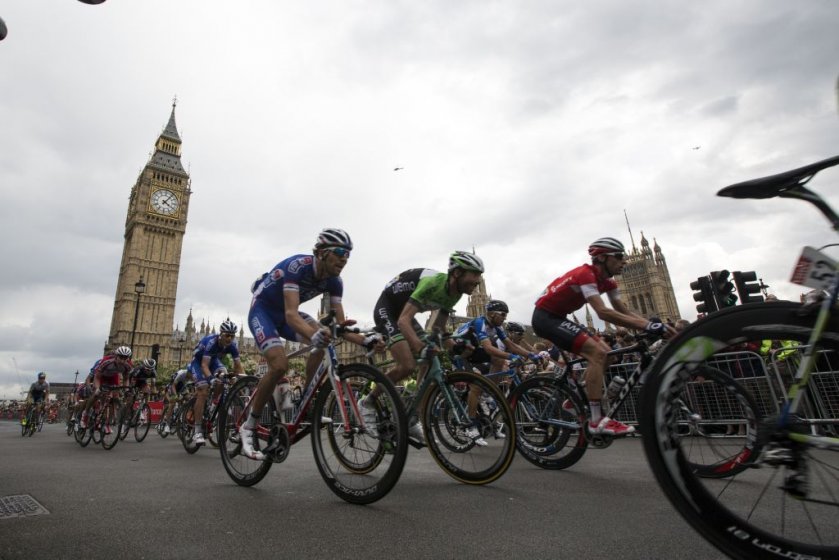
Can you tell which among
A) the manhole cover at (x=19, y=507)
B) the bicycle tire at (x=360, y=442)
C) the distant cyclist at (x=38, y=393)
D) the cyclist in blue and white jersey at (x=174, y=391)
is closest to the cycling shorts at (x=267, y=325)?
the bicycle tire at (x=360, y=442)

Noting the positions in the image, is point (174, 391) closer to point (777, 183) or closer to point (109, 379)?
point (109, 379)

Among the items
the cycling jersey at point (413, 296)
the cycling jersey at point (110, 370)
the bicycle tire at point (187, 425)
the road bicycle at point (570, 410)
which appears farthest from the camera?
the cycling jersey at point (110, 370)

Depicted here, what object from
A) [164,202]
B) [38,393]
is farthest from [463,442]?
[164,202]

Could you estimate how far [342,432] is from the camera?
358 centimetres

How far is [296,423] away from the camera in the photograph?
12.6ft

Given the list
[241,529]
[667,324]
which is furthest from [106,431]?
[667,324]

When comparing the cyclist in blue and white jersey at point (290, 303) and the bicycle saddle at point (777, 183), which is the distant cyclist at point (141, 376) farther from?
the bicycle saddle at point (777, 183)

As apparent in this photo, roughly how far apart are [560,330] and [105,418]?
28.3 feet

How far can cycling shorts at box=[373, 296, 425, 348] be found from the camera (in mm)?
5347

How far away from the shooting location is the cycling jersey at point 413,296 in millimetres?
5070

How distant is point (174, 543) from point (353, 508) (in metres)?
1.11

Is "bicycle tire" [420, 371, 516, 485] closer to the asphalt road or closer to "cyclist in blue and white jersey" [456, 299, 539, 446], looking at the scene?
the asphalt road

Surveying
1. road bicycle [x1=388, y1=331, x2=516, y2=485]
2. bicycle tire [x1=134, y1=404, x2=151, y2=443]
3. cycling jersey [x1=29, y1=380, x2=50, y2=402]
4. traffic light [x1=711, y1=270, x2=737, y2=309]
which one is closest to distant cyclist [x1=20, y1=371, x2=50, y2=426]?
cycling jersey [x1=29, y1=380, x2=50, y2=402]

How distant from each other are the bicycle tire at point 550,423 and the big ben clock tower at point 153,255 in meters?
90.8
